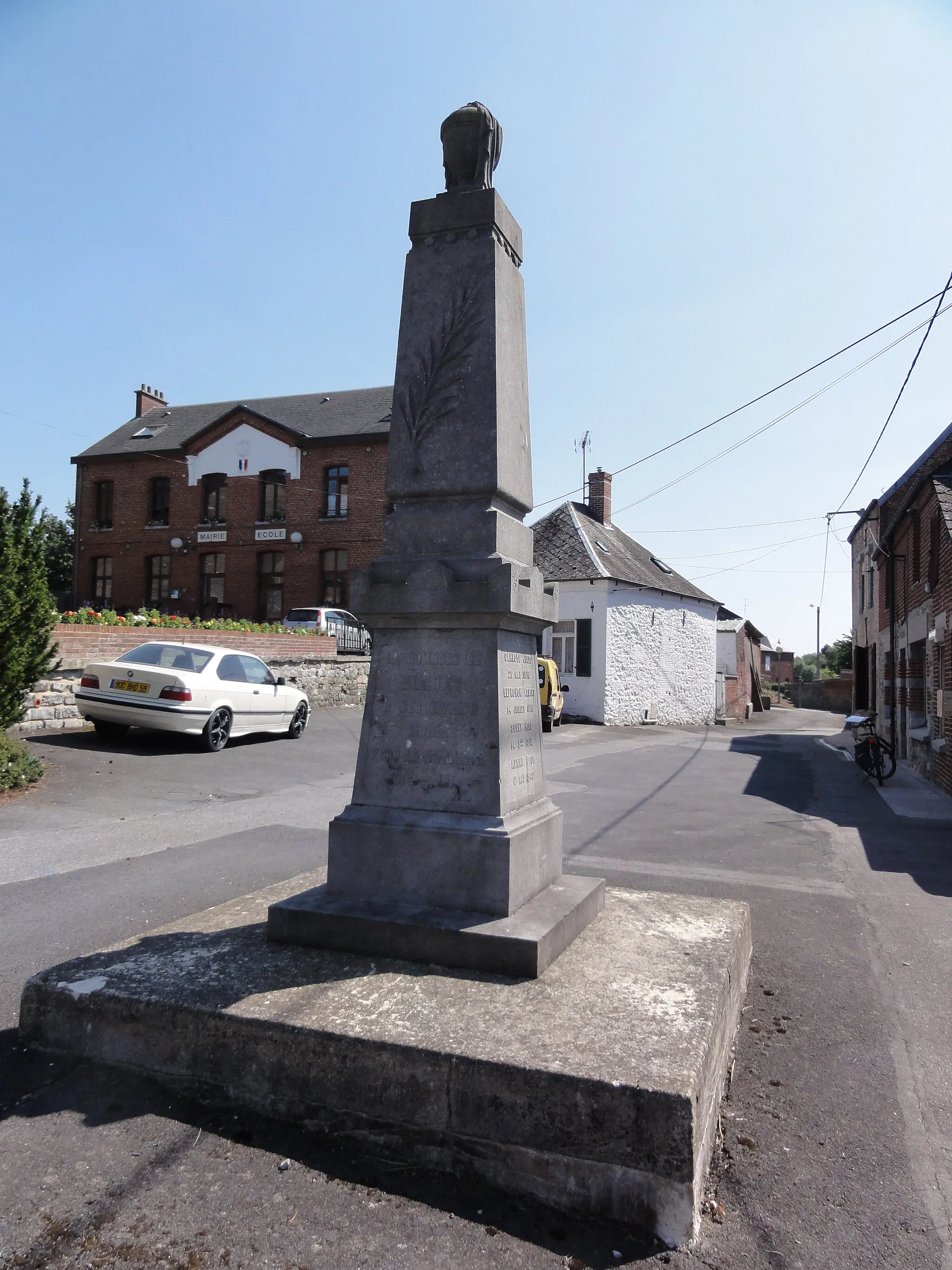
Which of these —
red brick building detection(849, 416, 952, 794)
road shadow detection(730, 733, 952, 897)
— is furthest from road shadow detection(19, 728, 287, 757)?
red brick building detection(849, 416, 952, 794)

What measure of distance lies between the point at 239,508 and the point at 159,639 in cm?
1664

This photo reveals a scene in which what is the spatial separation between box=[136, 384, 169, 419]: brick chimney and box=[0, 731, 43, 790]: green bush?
1215 inches

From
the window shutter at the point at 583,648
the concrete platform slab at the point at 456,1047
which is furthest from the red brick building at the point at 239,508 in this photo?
the concrete platform slab at the point at 456,1047

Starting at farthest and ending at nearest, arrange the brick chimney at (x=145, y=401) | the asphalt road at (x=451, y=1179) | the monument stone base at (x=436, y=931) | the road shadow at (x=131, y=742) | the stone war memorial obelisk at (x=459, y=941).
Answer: the brick chimney at (x=145, y=401) → the road shadow at (x=131, y=742) → the monument stone base at (x=436, y=931) → the stone war memorial obelisk at (x=459, y=941) → the asphalt road at (x=451, y=1179)

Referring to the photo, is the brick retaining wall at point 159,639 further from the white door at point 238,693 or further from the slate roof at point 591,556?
the slate roof at point 591,556

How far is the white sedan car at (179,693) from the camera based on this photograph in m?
12.1

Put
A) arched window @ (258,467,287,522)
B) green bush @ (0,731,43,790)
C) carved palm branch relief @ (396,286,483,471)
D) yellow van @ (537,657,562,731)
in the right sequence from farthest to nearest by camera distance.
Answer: arched window @ (258,467,287,522) → yellow van @ (537,657,562,731) → green bush @ (0,731,43,790) → carved palm branch relief @ (396,286,483,471)

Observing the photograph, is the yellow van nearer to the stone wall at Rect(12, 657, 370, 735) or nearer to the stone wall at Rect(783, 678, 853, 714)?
the stone wall at Rect(12, 657, 370, 735)

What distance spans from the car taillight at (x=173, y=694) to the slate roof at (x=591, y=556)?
15590 millimetres

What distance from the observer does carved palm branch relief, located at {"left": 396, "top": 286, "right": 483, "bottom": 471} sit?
4.07 metres

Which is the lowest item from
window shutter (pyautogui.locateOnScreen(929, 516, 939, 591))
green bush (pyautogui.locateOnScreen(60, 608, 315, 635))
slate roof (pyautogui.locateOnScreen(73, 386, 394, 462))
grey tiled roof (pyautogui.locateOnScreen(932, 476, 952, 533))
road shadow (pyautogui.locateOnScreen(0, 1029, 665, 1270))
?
road shadow (pyautogui.locateOnScreen(0, 1029, 665, 1270))

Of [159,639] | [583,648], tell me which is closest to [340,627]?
[583,648]

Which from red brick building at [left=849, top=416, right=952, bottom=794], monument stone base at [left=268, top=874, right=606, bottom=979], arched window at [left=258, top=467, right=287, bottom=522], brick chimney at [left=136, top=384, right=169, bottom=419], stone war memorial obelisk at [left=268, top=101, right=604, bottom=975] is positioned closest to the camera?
monument stone base at [left=268, top=874, right=606, bottom=979]

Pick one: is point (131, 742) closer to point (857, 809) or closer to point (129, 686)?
point (129, 686)
